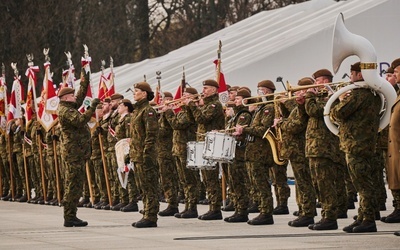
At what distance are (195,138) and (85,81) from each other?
294 cm

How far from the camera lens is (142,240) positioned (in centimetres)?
1484

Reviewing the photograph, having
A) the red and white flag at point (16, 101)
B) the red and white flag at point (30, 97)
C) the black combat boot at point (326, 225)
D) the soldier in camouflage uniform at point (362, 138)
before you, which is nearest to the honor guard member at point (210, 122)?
the black combat boot at point (326, 225)

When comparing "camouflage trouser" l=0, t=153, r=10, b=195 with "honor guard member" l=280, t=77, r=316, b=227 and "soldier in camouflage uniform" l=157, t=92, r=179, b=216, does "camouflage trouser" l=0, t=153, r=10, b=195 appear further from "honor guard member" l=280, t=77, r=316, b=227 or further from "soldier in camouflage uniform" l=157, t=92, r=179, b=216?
"honor guard member" l=280, t=77, r=316, b=227

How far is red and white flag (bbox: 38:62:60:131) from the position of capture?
23.0 m

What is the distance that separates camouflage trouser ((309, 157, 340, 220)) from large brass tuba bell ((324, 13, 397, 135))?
0.79 meters


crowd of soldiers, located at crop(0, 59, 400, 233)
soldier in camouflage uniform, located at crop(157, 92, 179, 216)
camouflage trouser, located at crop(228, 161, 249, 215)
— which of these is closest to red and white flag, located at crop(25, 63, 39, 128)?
crowd of soldiers, located at crop(0, 59, 400, 233)

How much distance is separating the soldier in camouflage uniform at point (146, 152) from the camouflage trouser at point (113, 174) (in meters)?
4.77

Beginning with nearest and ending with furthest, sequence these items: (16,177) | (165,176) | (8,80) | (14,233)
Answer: (14,233)
(165,176)
(16,177)
(8,80)

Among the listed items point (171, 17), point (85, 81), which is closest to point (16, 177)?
point (85, 81)

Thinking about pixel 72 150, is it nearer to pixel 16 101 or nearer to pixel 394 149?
pixel 394 149

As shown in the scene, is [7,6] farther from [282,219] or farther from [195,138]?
[282,219]

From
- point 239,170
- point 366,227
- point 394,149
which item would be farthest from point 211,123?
point 366,227

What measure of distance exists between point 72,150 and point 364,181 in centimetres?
488

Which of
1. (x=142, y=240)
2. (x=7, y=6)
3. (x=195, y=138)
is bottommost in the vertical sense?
(x=142, y=240)
